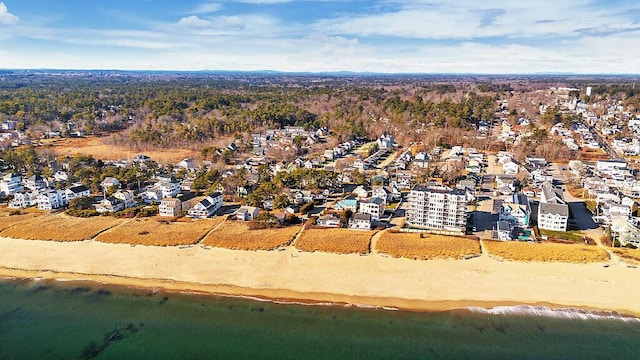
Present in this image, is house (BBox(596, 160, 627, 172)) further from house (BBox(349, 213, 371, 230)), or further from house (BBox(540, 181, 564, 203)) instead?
house (BBox(349, 213, 371, 230))

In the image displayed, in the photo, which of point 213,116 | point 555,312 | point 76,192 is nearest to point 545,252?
point 555,312

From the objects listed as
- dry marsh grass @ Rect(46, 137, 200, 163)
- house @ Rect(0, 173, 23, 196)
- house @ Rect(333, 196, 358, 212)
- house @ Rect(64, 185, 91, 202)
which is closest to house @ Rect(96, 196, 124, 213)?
house @ Rect(64, 185, 91, 202)

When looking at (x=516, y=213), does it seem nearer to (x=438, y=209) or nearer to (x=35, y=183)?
(x=438, y=209)

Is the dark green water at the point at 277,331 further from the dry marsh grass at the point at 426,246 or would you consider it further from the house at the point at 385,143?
the house at the point at 385,143

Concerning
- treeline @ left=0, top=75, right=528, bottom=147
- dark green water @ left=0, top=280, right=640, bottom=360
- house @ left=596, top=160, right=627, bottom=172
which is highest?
treeline @ left=0, top=75, right=528, bottom=147

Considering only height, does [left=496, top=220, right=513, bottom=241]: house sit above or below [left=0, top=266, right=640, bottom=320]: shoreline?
above

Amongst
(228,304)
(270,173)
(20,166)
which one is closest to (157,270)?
(228,304)

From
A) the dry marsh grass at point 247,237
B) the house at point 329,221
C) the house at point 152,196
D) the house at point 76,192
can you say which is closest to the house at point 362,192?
the house at point 329,221
